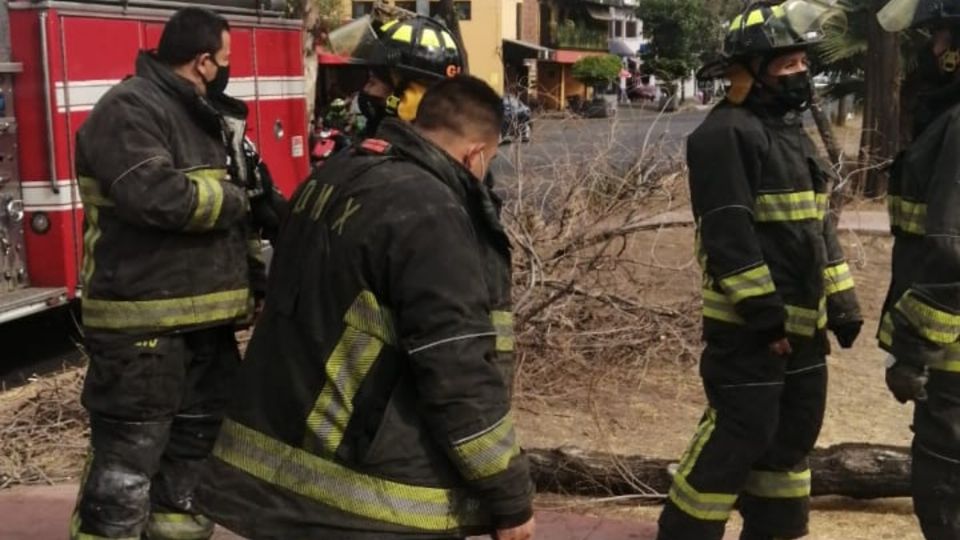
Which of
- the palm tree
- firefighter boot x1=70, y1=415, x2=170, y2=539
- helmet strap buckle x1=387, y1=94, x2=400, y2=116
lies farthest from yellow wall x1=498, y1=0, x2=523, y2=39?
helmet strap buckle x1=387, y1=94, x2=400, y2=116

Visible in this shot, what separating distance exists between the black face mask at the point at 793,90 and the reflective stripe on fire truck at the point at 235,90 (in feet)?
12.2

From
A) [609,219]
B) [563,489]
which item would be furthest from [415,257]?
[609,219]

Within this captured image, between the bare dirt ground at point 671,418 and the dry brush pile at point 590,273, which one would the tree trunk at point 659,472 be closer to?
the bare dirt ground at point 671,418

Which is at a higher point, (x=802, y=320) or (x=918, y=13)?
(x=918, y=13)

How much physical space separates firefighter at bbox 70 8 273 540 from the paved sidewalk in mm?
933

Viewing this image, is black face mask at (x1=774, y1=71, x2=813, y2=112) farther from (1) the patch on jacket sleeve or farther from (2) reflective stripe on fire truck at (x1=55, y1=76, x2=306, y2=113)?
(2) reflective stripe on fire truck at (x1=55, y1=76, x2=306, y2=113)

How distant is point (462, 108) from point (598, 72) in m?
30.3

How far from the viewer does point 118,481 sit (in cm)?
345

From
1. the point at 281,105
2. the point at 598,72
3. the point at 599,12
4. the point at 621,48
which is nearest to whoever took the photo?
the point at 281,105

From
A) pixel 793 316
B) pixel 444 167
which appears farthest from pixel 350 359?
pixel 793 316

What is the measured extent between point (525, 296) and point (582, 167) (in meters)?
1.18

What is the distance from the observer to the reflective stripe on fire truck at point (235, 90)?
21.6ft

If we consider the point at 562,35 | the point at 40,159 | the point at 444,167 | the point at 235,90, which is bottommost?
the point at 40,159

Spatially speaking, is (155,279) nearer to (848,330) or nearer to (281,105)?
(848,330)
